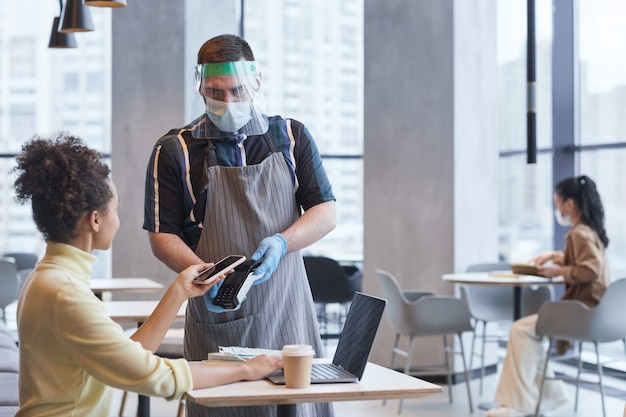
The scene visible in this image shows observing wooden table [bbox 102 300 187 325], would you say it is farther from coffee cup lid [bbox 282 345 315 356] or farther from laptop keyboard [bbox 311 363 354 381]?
coffee cup lid [bbox 282 345 315 356]

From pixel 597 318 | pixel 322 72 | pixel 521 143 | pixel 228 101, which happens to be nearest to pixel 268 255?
pixel 228 101

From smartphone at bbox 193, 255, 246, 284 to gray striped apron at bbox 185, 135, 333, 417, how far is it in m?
0.26

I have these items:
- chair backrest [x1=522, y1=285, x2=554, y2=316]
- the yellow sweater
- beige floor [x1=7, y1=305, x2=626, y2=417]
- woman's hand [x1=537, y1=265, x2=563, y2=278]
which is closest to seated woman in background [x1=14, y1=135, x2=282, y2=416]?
the yellow sweater

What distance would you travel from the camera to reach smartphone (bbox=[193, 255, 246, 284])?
81.0 inches

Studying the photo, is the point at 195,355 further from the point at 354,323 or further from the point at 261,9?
the point at 261,9

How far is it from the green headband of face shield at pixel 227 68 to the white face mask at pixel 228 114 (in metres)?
0.07

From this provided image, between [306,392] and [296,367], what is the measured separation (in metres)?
0.06

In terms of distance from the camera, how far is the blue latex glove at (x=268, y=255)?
7.40 feet

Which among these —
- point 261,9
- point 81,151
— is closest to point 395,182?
point 261,9

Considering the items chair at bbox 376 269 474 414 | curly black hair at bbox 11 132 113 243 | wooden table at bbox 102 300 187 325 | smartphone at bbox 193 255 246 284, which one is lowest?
chair at bbox 376 269 474 414

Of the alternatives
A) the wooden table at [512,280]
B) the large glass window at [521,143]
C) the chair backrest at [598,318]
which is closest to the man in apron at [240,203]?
the chair backrest at [598,318]

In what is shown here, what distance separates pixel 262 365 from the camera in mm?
2027

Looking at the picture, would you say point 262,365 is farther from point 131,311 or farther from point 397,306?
point 397,306

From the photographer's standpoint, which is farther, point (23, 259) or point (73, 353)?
point (23, 259)
